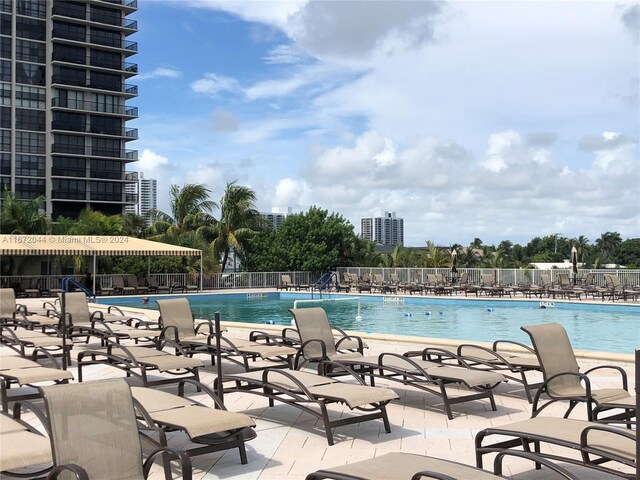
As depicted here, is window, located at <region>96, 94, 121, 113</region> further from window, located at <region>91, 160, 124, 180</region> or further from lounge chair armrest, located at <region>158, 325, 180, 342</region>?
lounge chair armrest, located at <region>158, 325, 180, 342</region>

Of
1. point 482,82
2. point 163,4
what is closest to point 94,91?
point 163,4

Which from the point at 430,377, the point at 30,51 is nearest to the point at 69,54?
the point at 30,51

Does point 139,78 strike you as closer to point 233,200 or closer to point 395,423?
point 233,200

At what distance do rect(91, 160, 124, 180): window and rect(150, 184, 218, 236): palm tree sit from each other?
28.6 meters

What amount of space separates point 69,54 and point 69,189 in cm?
1182

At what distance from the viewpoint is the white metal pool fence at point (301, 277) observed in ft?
83.4

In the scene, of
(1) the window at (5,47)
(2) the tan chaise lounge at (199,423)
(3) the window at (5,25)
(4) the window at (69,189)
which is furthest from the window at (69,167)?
(2) the tan chaise lounge at (199,423)

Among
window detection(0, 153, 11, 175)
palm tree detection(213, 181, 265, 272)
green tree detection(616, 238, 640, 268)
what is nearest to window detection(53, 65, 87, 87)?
window detection(0, 153, 11, 175)

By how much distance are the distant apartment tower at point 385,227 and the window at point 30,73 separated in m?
73.7

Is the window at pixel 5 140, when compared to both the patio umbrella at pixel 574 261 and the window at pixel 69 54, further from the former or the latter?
the patio umbrella at pixel 574 261

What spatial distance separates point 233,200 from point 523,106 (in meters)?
19.1

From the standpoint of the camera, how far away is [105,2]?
6222 cm

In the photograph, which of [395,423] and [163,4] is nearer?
[395,423]

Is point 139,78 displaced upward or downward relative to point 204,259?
upward
